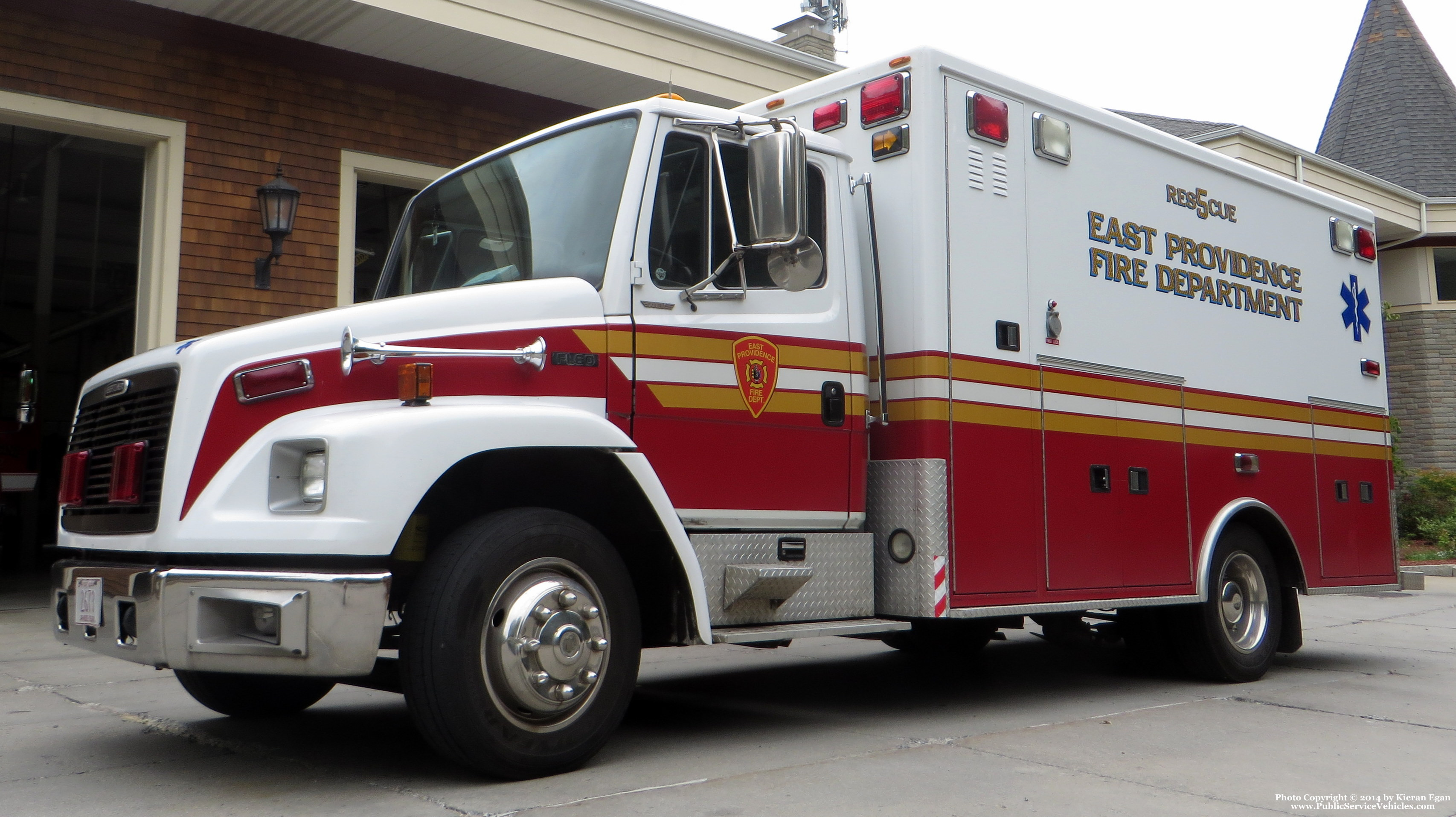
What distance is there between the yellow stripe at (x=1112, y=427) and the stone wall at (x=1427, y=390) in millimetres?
17094

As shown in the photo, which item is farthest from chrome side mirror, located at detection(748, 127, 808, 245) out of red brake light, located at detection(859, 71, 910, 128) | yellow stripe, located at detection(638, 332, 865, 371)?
red brake light, located at detection(859, 71, 910, 128)

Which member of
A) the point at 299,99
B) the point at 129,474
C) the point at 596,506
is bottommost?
the point at 596,506

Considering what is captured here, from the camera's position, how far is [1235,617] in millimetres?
7273

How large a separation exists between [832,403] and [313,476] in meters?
2.34

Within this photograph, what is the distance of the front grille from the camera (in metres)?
4.20

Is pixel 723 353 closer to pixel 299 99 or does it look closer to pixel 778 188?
pixel 778 188

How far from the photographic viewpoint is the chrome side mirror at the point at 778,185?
471 cm

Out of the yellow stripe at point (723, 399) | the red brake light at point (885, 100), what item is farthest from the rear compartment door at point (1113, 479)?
the red brake light at point (885, 100)

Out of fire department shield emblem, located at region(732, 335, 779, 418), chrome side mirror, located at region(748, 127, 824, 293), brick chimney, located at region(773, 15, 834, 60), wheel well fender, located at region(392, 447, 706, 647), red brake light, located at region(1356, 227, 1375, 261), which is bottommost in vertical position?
wheel well fender, located at region(392, 447, 706, 647)

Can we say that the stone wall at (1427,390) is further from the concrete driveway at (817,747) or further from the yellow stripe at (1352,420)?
the concrete driveway at (817,747)

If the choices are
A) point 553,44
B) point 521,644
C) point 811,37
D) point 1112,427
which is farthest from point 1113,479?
point 811,37

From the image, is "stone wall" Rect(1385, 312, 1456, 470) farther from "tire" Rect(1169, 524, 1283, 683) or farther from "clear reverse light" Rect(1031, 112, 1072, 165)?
"clear reverse light" Rect(1031, 112, 1072, 165)

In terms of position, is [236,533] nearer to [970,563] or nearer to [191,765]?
[191,765]

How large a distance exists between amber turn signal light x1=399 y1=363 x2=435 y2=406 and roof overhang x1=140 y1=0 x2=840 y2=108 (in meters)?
6.59
